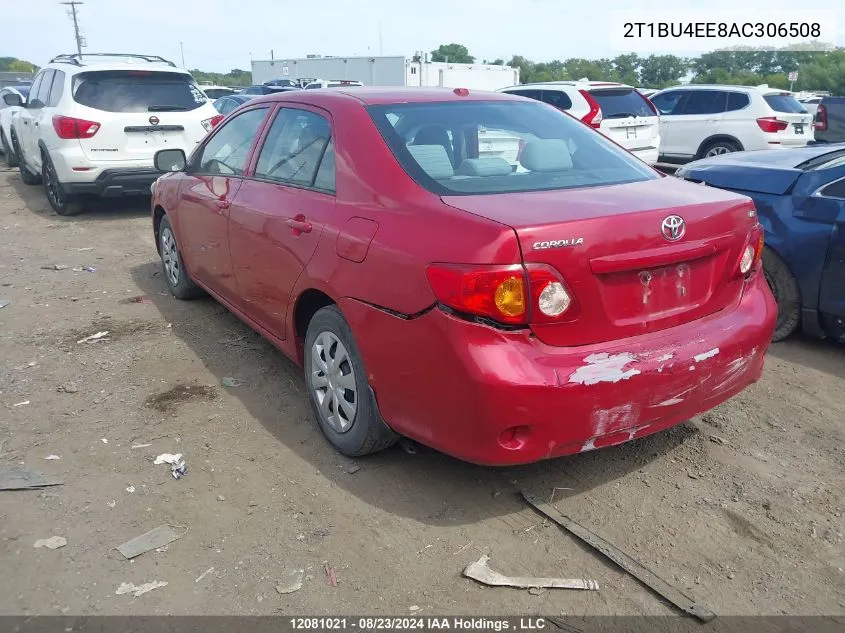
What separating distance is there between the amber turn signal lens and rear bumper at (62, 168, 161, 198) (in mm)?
7381

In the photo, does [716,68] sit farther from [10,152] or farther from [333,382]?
[333,382]

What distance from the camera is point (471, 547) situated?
9.32 ft

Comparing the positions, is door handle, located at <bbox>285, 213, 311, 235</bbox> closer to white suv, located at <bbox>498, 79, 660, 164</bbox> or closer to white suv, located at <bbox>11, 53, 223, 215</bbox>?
white suv, located at <bbox>11, 53, 223, 215</bbox>

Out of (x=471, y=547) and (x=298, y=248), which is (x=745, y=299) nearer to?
(x=471, y=547)

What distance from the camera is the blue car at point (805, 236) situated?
4.46 m

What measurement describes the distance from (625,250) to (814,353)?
109 inches

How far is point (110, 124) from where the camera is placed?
8.63 meters

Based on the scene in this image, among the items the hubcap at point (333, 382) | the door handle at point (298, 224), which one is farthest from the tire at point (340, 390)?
the door handle at point (298, 224)

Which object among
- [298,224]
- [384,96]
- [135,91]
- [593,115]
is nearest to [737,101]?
[593,115]

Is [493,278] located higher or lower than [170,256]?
higher

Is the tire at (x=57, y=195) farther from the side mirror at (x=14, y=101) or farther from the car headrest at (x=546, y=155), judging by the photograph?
the car headrest at (x=546, y=155)

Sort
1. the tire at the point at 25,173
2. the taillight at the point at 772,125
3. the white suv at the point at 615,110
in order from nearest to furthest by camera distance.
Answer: the white suv at the point at 615,110, the tire at the point at 25,173, the taillight at the point at 772,125

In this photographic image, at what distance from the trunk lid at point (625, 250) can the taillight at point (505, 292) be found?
0.13 feet

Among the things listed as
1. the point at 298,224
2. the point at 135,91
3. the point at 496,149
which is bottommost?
the point at 298,224
